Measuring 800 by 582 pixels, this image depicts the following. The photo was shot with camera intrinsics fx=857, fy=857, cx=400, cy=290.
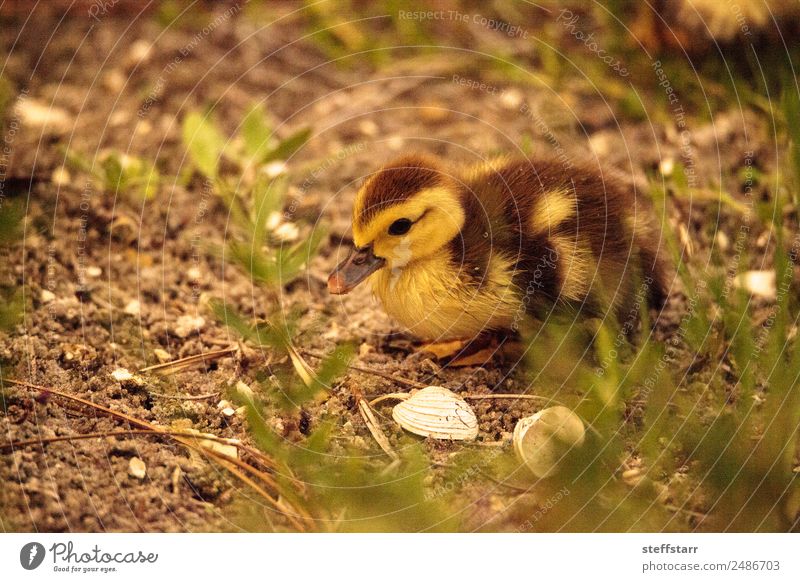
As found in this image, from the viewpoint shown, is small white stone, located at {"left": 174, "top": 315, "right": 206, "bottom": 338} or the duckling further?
small white stone, located at {"left": 174, "top": 315, "right": 206, "bottom": 338}

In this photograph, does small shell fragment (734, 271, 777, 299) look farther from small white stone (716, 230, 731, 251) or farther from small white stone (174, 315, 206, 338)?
small white stone (174, 315, 206, 338)

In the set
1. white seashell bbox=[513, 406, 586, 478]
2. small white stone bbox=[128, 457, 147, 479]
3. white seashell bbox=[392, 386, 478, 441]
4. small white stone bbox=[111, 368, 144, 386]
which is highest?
white seashell bbox=[513, 406, 586, 478]

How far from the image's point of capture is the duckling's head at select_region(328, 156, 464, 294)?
3.90 feet

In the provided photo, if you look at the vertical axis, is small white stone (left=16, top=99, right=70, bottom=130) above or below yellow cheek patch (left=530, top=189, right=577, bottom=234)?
below

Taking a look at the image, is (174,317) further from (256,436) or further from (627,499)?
(627,499)

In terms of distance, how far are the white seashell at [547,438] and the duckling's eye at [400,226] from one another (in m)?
0.32

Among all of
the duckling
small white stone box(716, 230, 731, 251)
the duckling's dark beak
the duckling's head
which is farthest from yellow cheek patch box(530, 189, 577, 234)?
small white stone box(716, 230, 731, 251)

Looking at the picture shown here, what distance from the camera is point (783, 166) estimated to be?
1.53 m

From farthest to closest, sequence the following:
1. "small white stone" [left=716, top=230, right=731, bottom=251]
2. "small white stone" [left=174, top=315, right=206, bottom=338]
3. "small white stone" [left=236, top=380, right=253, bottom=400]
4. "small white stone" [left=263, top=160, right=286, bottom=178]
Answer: "small white stone" [left=263, top=160, right=286, bottom=178], "small white stone" [left=716, top=230, right=731, bottom=251], "small white stone" [left=174, top=315, right=206, bottom=338], "small white stone" [left=236, top=380, right=253, bottom=400]

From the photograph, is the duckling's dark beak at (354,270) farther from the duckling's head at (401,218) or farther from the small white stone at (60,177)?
the small white stone at (60,177)

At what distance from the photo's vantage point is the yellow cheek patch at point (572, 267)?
4.17 feet
